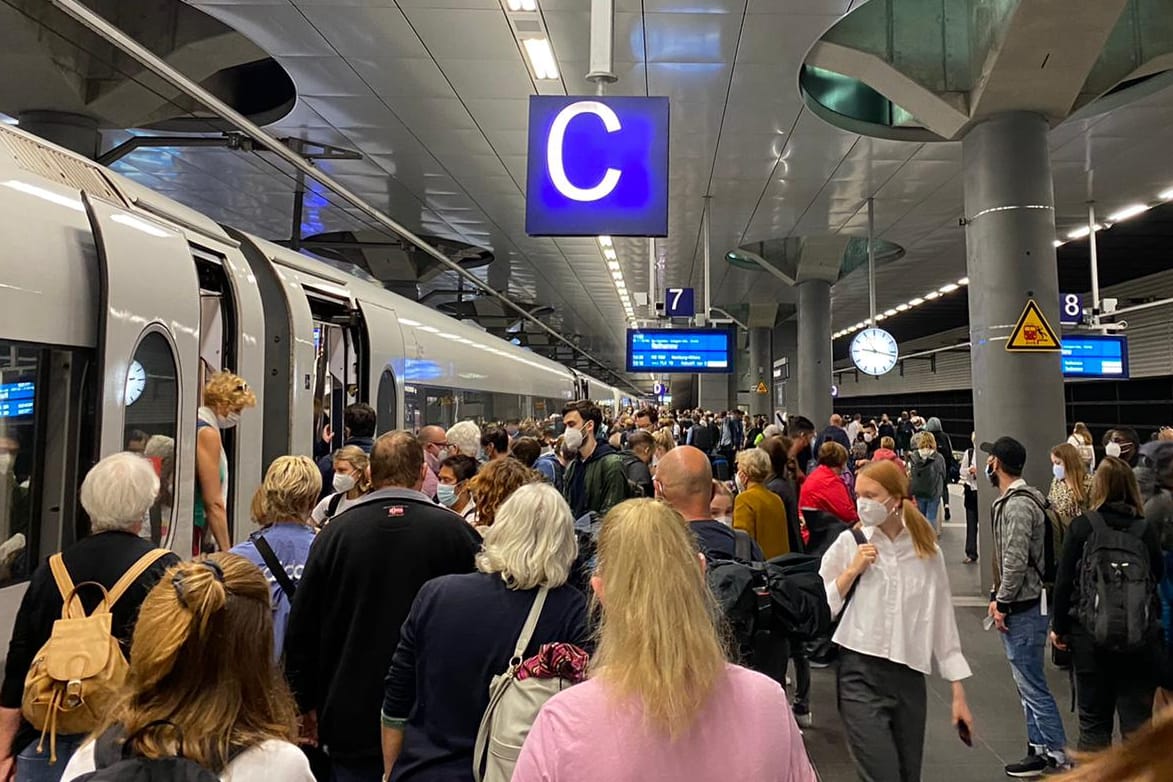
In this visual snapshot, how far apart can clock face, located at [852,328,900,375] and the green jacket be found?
309 inches

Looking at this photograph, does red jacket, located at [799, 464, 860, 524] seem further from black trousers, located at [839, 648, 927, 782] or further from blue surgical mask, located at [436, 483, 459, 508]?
blue surgical mask, located at [436, 483, 459, 508]

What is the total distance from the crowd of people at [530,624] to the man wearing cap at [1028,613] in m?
0.02

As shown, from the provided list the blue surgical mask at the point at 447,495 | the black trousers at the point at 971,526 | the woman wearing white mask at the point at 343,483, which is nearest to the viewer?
the woman wearing white mask at the point at 343,483

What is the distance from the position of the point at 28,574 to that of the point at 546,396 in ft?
63.3

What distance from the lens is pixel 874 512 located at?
3150 mm

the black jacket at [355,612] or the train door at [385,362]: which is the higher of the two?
the train door at [385,362]

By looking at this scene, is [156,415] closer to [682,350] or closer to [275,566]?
[275,566]

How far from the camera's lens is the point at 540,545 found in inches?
87.6

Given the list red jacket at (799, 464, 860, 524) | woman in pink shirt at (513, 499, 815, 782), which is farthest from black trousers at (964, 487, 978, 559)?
woman in pink shirt at (513, 499, 815, 782)

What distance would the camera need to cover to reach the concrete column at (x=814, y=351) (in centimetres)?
1702

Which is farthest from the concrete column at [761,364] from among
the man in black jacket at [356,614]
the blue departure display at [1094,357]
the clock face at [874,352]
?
the man in black jacket at [356,614]

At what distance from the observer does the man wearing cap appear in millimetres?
4129

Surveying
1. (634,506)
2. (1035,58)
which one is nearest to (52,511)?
(634,506)

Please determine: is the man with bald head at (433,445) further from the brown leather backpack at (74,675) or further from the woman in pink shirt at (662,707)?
the woman in pink shirt at (662,707)
